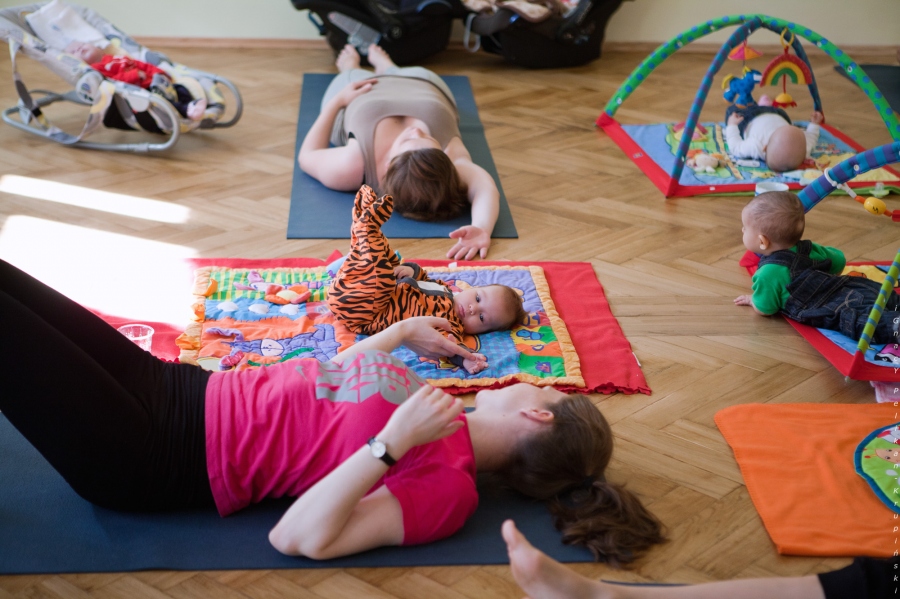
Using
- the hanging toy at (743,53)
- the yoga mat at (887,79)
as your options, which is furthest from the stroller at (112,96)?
the yoga mat at (887,79)

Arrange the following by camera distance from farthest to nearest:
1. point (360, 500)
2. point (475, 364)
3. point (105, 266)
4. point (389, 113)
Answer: point (389, 113), point (105, 266), point (475, 364), point (360, 500)

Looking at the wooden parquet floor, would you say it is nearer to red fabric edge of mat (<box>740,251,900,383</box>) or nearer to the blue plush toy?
red fabric edge of mat (<box>740,251,900,383</box>)

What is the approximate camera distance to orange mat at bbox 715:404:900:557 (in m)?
1.83

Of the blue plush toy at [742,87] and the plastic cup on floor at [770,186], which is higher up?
the blue plush toy at [742,87]

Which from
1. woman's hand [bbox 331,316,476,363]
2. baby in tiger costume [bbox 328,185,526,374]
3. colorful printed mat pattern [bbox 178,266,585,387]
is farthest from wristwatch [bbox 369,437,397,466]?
baby in tiger costume [bbox 328,185,526,374]

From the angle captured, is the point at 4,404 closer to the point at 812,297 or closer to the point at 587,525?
the point at 587,525

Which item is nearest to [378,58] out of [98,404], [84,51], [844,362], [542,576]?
[84,51]

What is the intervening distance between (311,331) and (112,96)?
1.84 m

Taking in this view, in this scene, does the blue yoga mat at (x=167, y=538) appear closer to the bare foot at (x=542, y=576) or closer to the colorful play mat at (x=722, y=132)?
the bare foot at (x=542, y=576)

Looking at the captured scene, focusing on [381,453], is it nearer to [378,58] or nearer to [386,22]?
[378,58]

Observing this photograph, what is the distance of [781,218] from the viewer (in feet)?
9.02

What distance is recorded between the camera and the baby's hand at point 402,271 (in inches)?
99.4

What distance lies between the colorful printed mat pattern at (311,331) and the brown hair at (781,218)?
746 mm

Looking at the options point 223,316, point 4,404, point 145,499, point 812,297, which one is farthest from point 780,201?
point 4,404
